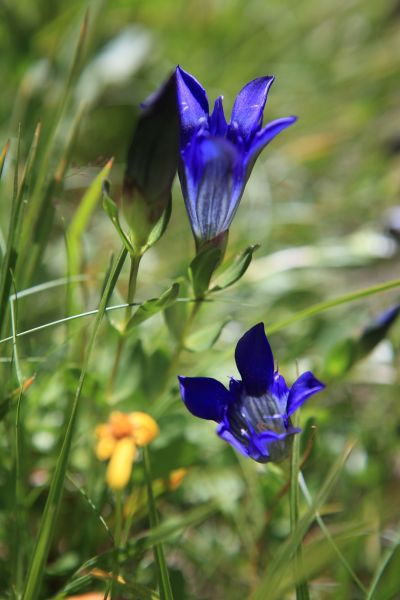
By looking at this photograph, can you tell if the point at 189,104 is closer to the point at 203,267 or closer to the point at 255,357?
the point at 203,267

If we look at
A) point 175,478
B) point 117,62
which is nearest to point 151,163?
point 175,478

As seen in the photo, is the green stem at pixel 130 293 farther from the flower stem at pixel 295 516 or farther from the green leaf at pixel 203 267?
the flower stem at pixel 295 516

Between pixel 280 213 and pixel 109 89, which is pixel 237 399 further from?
pixel 109 89

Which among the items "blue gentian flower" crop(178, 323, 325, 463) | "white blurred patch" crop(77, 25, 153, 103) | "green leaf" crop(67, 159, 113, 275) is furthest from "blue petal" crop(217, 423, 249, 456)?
"white blurred patch" crop(77, 25, 153, 103)

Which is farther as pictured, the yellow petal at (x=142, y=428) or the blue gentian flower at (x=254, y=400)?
the yellow petal at (x=142, y=428)

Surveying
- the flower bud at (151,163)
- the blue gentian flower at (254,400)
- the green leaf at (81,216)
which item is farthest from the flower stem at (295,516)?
the green leaf at (81,216)
